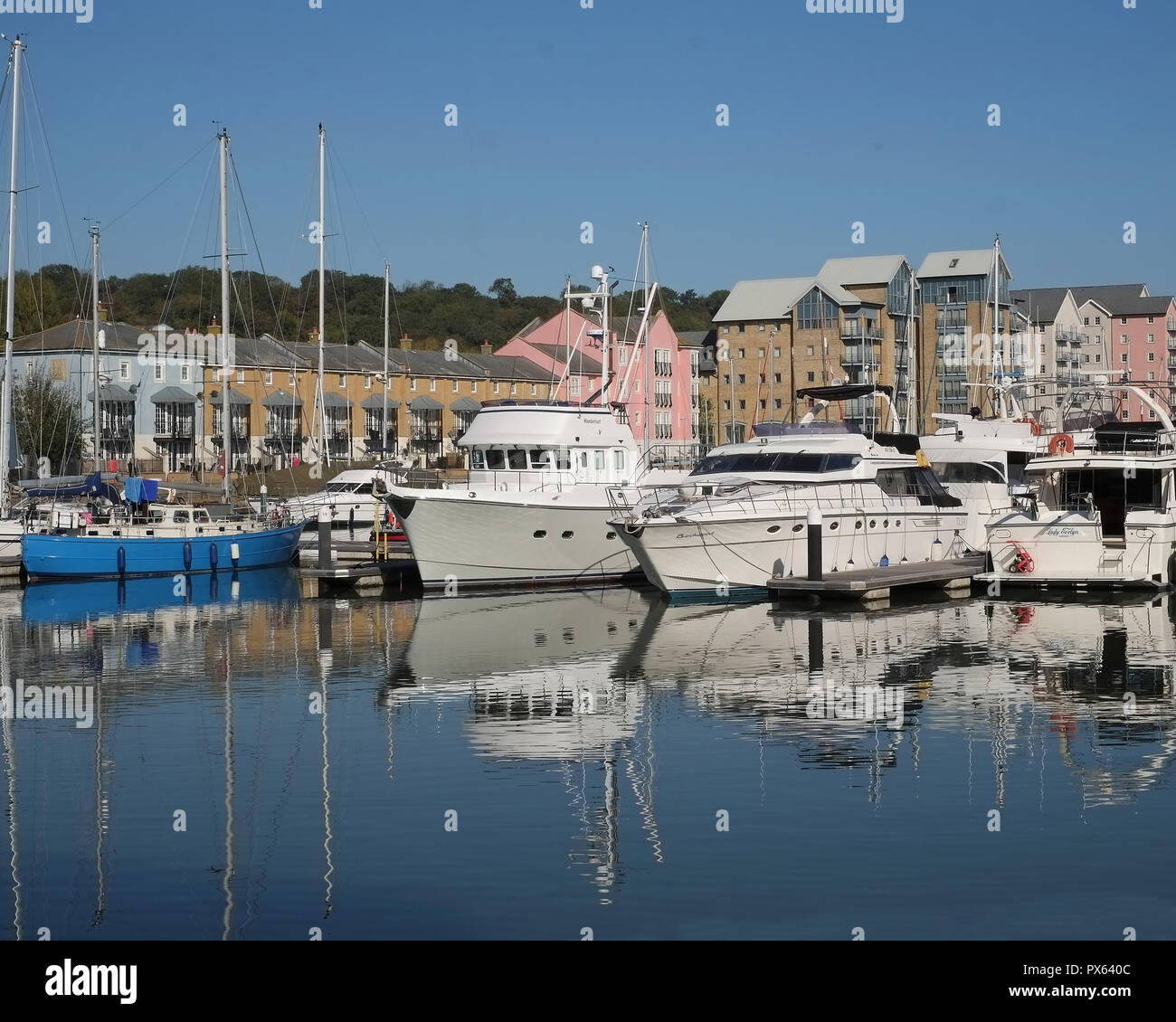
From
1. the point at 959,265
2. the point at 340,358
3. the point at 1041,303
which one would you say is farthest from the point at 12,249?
the point at 1041,303

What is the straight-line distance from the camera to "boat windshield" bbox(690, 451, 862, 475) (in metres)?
37.1

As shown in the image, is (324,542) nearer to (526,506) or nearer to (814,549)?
(526,506)

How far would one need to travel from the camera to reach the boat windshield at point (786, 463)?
3709 centimetres

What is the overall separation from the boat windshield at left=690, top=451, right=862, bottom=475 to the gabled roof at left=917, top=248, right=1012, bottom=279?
71.3 meters

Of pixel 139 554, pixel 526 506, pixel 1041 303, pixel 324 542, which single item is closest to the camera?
pixel 526 506

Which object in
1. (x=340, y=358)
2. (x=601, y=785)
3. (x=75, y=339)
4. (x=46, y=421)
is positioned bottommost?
(x=601, y=785)

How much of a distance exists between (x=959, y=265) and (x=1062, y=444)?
225ft

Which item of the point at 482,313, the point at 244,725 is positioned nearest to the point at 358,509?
the point at 244,725

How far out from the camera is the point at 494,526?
38375mm

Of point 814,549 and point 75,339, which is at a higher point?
point 75,339

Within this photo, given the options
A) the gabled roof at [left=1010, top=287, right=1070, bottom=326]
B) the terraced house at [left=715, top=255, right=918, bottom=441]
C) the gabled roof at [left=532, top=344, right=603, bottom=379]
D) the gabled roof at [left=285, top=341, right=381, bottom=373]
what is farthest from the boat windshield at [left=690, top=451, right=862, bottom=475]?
the gabled roof at [left=1010, top=287, right=1070, bottom=326]

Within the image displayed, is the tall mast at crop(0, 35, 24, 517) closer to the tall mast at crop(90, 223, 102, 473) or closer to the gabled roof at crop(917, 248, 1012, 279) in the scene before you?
the tall mast at crop(90, 223, 102, 473)

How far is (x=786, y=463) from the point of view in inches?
1470
